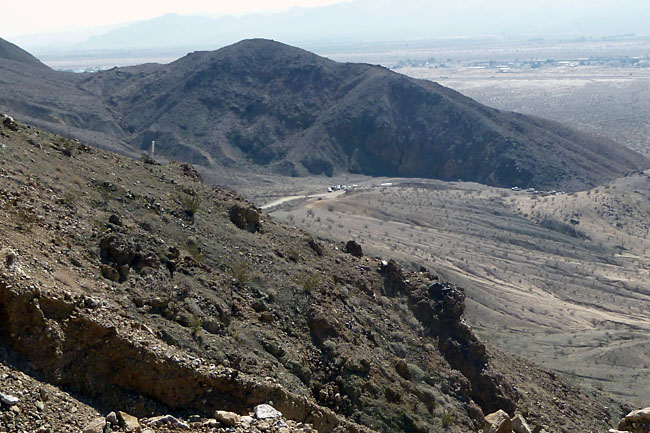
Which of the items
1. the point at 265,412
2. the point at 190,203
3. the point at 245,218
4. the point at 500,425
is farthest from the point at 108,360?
the point at 245,218

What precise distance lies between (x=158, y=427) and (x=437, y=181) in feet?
201

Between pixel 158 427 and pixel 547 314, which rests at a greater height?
pixel 158 427

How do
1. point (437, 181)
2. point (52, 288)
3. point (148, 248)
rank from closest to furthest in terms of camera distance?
point (52, 288) < point (148, 248) < point (437, 181)

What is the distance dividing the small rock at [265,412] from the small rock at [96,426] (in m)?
1.93

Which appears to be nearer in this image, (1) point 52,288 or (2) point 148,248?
(1) point 52,288

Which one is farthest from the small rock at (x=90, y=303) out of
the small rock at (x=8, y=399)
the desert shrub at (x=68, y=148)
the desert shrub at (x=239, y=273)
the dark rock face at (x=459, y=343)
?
the dark rock face at (x=459, y=343)

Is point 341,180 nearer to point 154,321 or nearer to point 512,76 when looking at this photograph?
point 154,321

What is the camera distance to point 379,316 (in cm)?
1591

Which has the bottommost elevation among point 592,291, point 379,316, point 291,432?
point 592,291

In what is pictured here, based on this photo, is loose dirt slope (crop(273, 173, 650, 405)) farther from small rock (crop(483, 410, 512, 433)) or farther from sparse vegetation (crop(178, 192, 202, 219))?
sparse vegetation (crop(178, 192, 202, 219))

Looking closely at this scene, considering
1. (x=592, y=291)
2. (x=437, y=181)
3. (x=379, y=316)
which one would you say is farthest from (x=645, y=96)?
(x=379, y=316)

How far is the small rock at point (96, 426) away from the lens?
7.60 meters

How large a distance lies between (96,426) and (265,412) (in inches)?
85.4

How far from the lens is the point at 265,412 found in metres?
9.09
